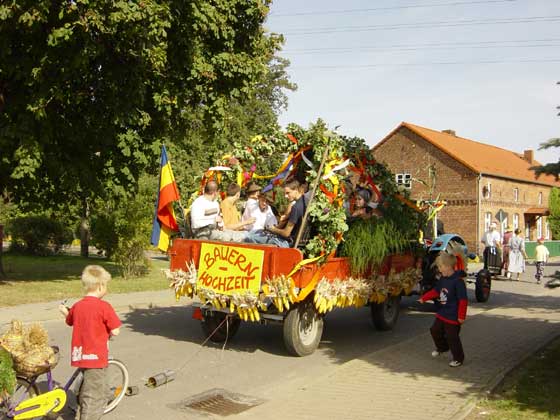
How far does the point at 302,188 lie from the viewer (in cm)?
885

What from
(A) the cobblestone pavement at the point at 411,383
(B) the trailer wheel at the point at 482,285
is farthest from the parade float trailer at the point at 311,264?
(B) the trailer wheel at the point at 482,285

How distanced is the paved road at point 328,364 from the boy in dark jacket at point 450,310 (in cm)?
24

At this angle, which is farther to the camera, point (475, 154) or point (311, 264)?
point (475, 154)

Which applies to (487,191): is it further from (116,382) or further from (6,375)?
(6,375)

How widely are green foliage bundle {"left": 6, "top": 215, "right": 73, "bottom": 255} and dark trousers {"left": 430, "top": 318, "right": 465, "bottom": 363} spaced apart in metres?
25.7

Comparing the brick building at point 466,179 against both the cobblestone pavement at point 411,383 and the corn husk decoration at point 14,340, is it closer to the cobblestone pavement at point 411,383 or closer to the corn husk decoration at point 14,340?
the cobblestone pavement at point 411,383

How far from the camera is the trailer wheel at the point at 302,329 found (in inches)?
325

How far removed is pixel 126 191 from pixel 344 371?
11.8 meters

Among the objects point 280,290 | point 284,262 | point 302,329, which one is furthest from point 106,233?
point 280,290

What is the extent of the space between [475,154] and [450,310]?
43.1m

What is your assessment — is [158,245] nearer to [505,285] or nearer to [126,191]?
[126,191]

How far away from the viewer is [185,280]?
8.60 meters

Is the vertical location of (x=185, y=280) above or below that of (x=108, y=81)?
below

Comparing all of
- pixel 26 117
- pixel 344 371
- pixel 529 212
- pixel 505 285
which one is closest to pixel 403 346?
pixel 344 371
